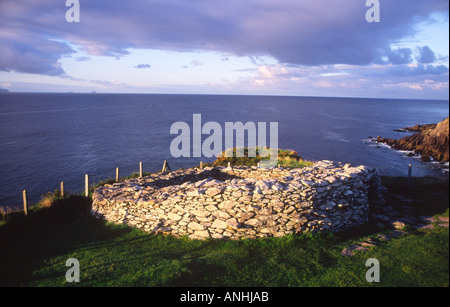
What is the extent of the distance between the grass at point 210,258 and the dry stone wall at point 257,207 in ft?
1.29

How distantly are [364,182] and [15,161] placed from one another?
45.7 metres

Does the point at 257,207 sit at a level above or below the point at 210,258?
above

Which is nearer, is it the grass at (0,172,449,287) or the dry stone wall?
the grass at (0,172,449,287)

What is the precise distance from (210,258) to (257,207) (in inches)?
95.5

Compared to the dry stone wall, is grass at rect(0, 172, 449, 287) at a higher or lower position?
lower

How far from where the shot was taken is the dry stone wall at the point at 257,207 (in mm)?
8680

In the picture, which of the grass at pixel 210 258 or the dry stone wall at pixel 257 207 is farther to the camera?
the dry stone wall at pixel 257 207

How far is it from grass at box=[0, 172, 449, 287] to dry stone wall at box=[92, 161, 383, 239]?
393mm

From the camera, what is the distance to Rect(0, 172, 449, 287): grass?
6.16 metres

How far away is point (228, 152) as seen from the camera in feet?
96.8

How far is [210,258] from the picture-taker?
7496mm
